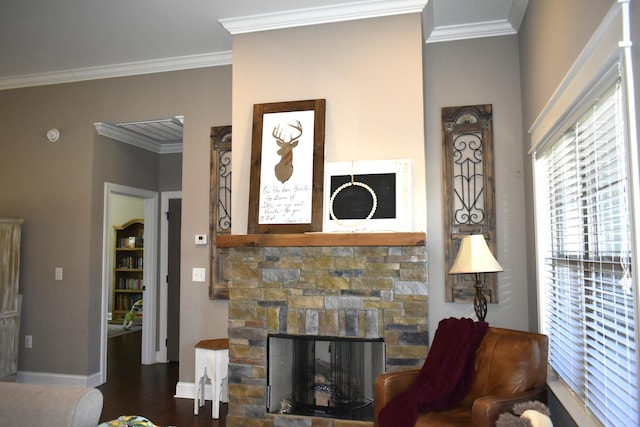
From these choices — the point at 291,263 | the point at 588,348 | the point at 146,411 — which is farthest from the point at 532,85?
the point at 146,411

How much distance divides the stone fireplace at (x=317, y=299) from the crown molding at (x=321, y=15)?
1601 millimetres

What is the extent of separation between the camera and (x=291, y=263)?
3396 mm

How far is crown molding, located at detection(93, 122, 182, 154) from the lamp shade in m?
3.64

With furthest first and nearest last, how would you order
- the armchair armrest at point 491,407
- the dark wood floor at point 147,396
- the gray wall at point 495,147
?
the dark wood floor at point 147,396
the gray wall at point 495,147
the armchair armrest at point 491,407

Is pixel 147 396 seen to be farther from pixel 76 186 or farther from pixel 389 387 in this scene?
pixel 389 387

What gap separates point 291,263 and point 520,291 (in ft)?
5.67

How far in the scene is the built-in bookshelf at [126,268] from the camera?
28.5 ft

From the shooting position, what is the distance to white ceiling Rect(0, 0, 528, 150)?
11.3 feet

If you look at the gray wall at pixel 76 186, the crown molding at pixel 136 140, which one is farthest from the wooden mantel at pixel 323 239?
the crown molding at pixel 136 140

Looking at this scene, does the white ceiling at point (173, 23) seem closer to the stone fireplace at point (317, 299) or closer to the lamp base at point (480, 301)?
the stone fireplace at point (317, 299)

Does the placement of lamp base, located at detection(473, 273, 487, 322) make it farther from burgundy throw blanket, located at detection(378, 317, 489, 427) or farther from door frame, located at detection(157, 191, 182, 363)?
door frame, located at detection(157, 191, 182, 363)

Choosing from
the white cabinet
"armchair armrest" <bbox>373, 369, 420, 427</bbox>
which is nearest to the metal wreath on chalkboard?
"armchair armrest" <bbox>373, 369, 420, 427</bbox>

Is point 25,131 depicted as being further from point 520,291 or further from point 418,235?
point 520,291

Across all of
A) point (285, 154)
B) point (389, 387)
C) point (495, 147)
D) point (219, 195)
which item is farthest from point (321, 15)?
point (389, 387)
